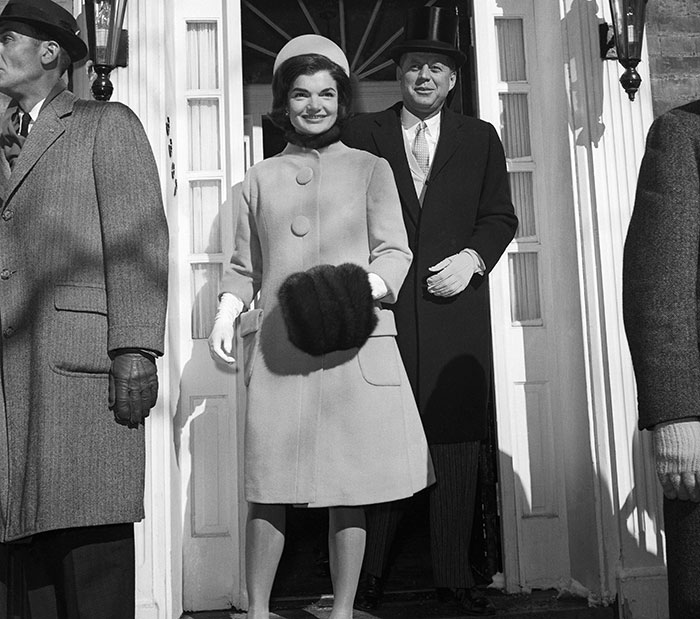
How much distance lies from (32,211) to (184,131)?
1605mm

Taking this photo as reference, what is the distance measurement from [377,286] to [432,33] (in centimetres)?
115

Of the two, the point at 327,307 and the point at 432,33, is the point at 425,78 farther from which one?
the point at 327,307

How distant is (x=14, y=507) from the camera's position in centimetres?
239

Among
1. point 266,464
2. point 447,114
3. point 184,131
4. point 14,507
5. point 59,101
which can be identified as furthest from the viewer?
point 184,131

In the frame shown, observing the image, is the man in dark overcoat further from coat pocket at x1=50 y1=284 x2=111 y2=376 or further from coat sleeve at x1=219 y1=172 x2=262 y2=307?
coat pocket at x1=50 y1=284 x2=111 y2=376

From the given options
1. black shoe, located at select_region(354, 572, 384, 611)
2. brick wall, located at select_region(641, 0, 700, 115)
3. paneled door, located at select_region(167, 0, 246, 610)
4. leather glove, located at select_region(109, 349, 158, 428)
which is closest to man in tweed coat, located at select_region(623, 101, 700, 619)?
leather glove, located at select_region(109, 349, 158, 428)

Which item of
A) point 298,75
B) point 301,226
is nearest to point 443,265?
point 301,226

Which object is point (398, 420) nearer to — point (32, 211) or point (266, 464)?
point (266, 464)

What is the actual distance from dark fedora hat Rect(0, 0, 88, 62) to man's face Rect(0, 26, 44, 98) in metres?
0.04

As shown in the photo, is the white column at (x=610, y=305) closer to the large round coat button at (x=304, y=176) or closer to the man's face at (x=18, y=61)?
the large round coat button at (x=304, y=176)

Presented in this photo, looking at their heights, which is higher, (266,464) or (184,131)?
(184,131)

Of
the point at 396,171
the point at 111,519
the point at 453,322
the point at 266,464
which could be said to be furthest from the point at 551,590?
the point at 111,519

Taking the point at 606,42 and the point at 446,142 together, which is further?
the point at 606,42

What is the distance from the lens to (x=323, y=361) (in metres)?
3.15
